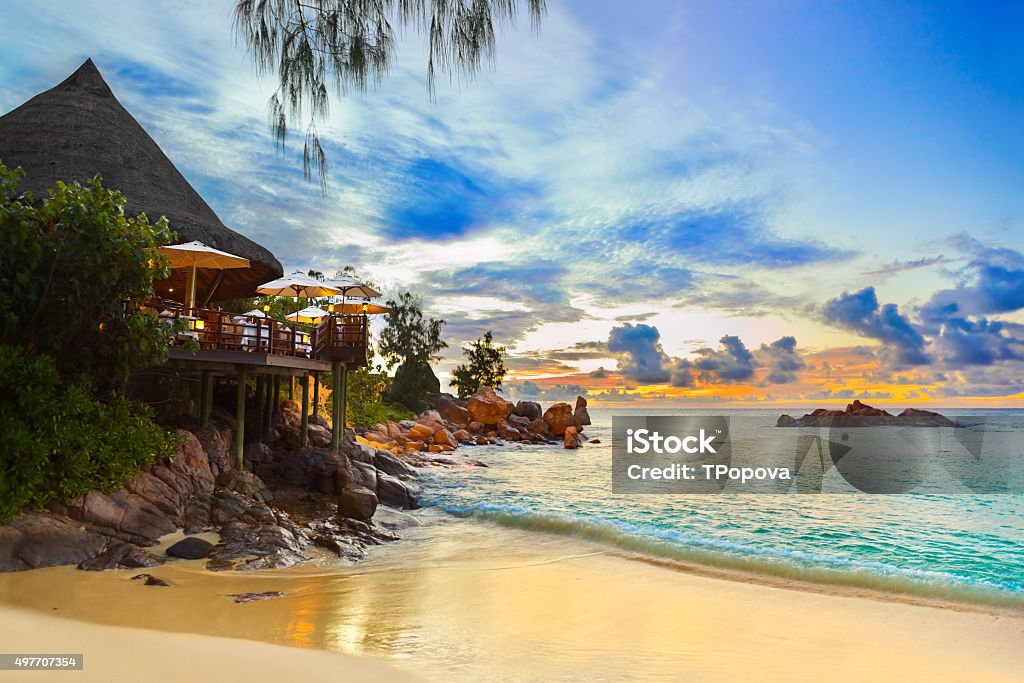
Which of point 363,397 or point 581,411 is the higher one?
point 363,397

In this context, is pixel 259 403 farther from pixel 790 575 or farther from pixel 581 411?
pixel 581 411

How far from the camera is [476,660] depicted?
6.73 m

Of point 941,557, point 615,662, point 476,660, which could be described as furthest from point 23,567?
point 941,557

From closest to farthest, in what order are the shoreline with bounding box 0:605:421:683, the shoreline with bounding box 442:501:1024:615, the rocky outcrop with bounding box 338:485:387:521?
1. the shoreline with bounding box 0:605:421:683
2. the shoreline with bounding box 442:501:1024:615
3. the rocky outcrop with bounding box 338:485:387:521

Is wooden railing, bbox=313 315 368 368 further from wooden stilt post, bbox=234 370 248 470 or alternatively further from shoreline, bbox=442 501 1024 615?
shoreline, bbox=442 501 1024 615

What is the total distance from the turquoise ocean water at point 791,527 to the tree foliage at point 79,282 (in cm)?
845

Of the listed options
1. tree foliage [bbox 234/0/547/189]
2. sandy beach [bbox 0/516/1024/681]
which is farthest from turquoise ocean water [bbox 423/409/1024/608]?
tree foliage [bbox 234/0/547/189]

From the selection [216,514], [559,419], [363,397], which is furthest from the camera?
[559,419]

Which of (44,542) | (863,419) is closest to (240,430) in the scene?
(44,542)

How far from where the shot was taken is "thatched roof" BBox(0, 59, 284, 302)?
658 inches

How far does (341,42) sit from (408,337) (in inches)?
1956

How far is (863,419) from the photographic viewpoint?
94.3m

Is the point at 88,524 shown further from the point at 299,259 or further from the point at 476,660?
the point at 299,259

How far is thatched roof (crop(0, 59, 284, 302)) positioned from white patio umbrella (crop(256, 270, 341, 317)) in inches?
26.3
